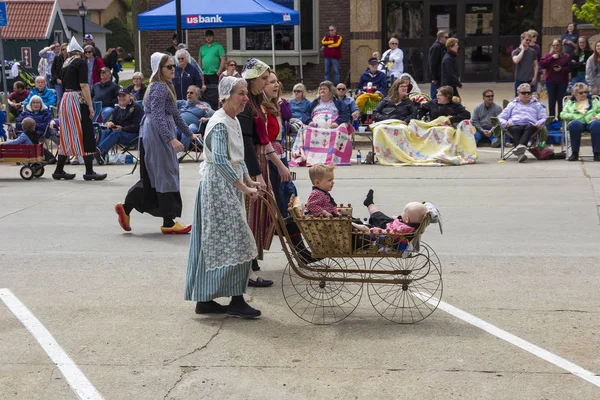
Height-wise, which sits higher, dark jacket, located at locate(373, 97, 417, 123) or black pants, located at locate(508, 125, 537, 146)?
dark jacket, located at locate(373, 97, 417, 123)

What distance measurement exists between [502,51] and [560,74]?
10.3 m

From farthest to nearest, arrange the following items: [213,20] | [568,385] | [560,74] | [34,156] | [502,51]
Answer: [502,51]
[213,20]
[560,74]
[34,156]
[568,385]

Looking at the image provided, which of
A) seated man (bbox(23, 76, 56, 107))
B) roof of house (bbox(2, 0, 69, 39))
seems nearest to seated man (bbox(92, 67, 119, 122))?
seated man (bbox(23, 76, 56, 107))

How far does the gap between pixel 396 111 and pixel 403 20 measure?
43.0 feet

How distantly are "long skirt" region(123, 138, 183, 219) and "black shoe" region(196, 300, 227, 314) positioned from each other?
3.22 m

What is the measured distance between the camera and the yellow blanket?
16.4m

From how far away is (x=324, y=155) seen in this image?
16.6 metres

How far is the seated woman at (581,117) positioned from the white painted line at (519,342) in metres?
9.41

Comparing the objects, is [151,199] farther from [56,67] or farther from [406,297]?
[56,67]

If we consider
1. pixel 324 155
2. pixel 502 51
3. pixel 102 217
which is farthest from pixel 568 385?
pixel 502 51

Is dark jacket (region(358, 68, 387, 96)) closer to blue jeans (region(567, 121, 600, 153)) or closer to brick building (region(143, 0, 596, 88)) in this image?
blue jeans (region(567, 121, 600, 153))

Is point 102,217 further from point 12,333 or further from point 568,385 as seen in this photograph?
point 568,385

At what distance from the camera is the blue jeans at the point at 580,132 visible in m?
15.8

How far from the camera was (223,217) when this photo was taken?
22.3 ft
